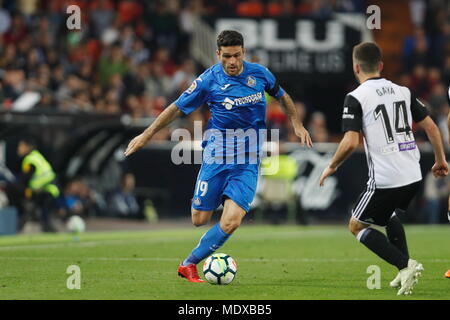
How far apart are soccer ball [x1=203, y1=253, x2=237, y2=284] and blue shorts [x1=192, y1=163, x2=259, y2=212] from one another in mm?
520

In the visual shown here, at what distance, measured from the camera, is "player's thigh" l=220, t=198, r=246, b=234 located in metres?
10.1

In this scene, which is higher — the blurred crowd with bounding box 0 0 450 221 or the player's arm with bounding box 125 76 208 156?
the blurred crowd with bounding box 0 0 450 221

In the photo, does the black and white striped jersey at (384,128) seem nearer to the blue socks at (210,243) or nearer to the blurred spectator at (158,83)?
the blue socks at (210,243)

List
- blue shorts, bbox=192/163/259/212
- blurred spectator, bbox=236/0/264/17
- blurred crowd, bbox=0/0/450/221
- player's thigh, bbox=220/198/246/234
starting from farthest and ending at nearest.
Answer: blurred spectator, bbox=236/0/264/17
blurred crowd, bbox=0/0/450/221
blue shorts, bbox=192/163/259/212
player's thigh, bbox=220/198/246/234

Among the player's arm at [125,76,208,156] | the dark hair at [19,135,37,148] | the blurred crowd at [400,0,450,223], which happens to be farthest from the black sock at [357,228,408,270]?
the blurred crowd at [400,0,450,223]

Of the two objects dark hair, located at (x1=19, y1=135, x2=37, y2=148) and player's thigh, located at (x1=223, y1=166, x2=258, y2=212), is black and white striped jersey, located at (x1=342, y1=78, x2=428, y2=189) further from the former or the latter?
dark hair, located at (x1=19, y1=135, x2=37, y2=148)

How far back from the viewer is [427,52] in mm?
26141

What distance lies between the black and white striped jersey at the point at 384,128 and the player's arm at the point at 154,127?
1.75m

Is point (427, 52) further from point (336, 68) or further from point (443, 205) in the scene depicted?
point (443, 205)

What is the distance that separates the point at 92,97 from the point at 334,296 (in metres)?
14.2

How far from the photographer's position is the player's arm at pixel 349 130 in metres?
9.10
